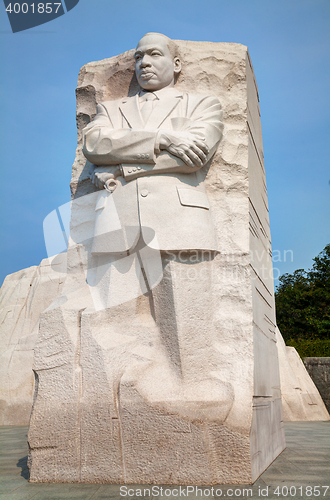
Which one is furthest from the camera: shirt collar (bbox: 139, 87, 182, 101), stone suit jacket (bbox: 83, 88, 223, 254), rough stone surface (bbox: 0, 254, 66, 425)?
rough stone surface (bbox: 0, 254, 66, 425)

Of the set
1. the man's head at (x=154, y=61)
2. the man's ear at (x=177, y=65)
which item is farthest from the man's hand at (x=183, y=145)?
the man's ear at (x=177, y=65)

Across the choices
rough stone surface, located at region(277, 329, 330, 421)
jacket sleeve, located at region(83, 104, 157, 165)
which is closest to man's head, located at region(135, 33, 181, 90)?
jacket sleeve, located at region(83, 104, 157, 165)

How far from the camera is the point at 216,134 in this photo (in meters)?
3.38

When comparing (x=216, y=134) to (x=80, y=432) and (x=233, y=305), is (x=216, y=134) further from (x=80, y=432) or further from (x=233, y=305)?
(x=80, y=432)

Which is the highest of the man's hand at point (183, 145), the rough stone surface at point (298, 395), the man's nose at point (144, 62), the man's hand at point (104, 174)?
the man's nose at point (144, 62)

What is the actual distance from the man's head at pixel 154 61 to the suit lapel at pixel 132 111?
0.65ft

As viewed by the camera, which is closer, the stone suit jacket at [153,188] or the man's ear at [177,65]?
the stone suit jacket at [153,188]

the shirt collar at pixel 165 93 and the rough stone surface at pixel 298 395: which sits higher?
the shirt collar at pixel 165 93

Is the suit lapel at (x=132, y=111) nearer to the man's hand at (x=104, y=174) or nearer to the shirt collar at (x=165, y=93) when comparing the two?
the shirt collar at (x=165, y=93)

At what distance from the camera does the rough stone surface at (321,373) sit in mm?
7949

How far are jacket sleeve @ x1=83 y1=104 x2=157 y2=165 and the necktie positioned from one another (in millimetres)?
280

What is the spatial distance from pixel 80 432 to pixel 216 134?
7.94 ft

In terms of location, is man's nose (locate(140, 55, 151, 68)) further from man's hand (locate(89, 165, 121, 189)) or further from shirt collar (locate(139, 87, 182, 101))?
man's hand (locate(89, 165, 121, 189))

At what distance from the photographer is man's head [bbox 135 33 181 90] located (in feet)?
11.8
